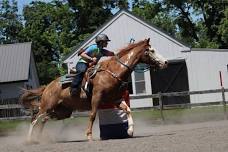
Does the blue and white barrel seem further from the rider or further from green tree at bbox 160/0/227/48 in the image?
green tree at bbox 160/0/227/48

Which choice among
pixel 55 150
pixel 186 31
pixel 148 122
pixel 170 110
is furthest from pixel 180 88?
pixel 55 150

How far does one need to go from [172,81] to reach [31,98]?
20.1 meters

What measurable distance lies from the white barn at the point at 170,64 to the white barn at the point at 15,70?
490 inches

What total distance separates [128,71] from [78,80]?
1.28m

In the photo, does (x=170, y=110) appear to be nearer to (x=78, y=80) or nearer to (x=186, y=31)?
(x=78, y=80)

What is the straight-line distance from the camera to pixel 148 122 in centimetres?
2195

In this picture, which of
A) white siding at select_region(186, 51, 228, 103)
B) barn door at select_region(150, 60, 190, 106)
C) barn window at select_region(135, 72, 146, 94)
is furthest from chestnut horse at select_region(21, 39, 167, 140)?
barn door at select_region(150, 60, 190, 106)

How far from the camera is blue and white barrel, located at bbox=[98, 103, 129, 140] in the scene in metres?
14.2

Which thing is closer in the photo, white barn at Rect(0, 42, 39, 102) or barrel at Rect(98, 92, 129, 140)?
barrel at Rect(98, 92, 129, 140)

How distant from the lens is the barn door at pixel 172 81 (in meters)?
35.1

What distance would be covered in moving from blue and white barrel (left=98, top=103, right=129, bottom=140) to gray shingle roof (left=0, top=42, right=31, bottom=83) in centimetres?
3387

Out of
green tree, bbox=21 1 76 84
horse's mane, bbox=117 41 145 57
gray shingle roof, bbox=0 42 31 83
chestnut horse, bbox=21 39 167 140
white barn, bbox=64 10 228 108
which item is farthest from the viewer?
green tree, bbox=21 1 76 84

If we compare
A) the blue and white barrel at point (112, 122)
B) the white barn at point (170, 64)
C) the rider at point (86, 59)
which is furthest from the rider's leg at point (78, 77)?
the white barn at point (170, 64)

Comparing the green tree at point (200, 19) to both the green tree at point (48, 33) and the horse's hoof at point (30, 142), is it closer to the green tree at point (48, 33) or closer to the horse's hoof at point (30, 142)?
the green tree at point (48, 33)
